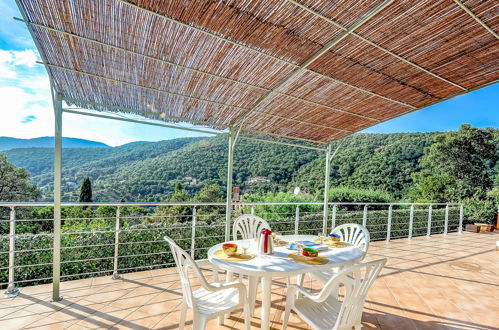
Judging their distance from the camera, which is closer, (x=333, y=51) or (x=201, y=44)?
(x=201, y=44)

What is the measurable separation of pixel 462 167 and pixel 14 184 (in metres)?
18.3

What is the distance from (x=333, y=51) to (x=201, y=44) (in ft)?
3.61

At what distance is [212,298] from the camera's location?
6.15 ft

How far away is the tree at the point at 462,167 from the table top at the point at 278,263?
35.3ft

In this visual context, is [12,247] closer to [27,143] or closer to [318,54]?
[318,54]

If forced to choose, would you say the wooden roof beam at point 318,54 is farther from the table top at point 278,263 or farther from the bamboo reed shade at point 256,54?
the table top at point 278,263

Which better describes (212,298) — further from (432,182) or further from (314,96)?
(432,182)

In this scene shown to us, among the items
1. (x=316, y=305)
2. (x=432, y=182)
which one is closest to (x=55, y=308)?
(x=316, y=305)

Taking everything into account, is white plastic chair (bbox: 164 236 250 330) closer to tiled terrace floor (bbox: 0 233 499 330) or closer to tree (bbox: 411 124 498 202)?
tiled terrace floor (bbox: 0 233 499 330)

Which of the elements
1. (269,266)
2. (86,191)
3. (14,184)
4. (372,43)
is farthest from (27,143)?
(372,43)

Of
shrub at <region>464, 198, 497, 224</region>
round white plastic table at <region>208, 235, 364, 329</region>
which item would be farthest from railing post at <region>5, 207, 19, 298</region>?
shrub at <region>464, 198, 497, 224</region>

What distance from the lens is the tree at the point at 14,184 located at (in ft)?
34.0

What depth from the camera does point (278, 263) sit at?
1912mm

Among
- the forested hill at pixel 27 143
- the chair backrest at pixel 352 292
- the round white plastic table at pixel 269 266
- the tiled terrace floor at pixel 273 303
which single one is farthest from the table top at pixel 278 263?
the forested hill at pixel 27 143
